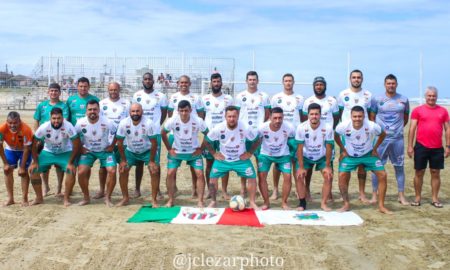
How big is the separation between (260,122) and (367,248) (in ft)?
11.1

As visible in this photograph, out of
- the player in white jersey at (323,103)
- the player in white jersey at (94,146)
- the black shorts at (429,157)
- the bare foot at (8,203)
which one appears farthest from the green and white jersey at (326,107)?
the bare foot at (8,203)

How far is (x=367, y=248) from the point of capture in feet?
18.1

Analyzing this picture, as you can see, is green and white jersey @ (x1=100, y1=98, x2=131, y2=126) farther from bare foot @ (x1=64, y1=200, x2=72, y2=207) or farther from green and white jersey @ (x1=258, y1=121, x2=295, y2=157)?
green and white jersey @ (x1=258, y1=121, x2=295, y2=157)

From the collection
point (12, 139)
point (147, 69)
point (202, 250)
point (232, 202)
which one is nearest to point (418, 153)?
point (232, 202)

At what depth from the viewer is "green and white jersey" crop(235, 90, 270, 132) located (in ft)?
27.2

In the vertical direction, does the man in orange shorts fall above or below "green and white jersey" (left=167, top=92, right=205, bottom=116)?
below

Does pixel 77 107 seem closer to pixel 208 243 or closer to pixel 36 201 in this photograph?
pixel 36 201

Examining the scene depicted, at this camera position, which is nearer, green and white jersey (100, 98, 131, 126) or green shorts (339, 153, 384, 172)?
green shorts (339, 153, 384, 172)

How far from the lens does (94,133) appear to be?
7.67m

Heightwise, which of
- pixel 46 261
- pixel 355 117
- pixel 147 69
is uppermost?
pixel 147 69

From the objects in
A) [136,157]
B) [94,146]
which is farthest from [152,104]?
[94,146]

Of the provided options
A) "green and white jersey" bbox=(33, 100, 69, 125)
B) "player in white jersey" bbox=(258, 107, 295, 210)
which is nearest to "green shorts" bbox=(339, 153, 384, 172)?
"player in white jersey" bbox=(258, 107, 295, 210)

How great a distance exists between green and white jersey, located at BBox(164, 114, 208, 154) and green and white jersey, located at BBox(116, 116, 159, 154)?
10.6 inches

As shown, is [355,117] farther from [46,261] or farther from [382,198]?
[46,261]
